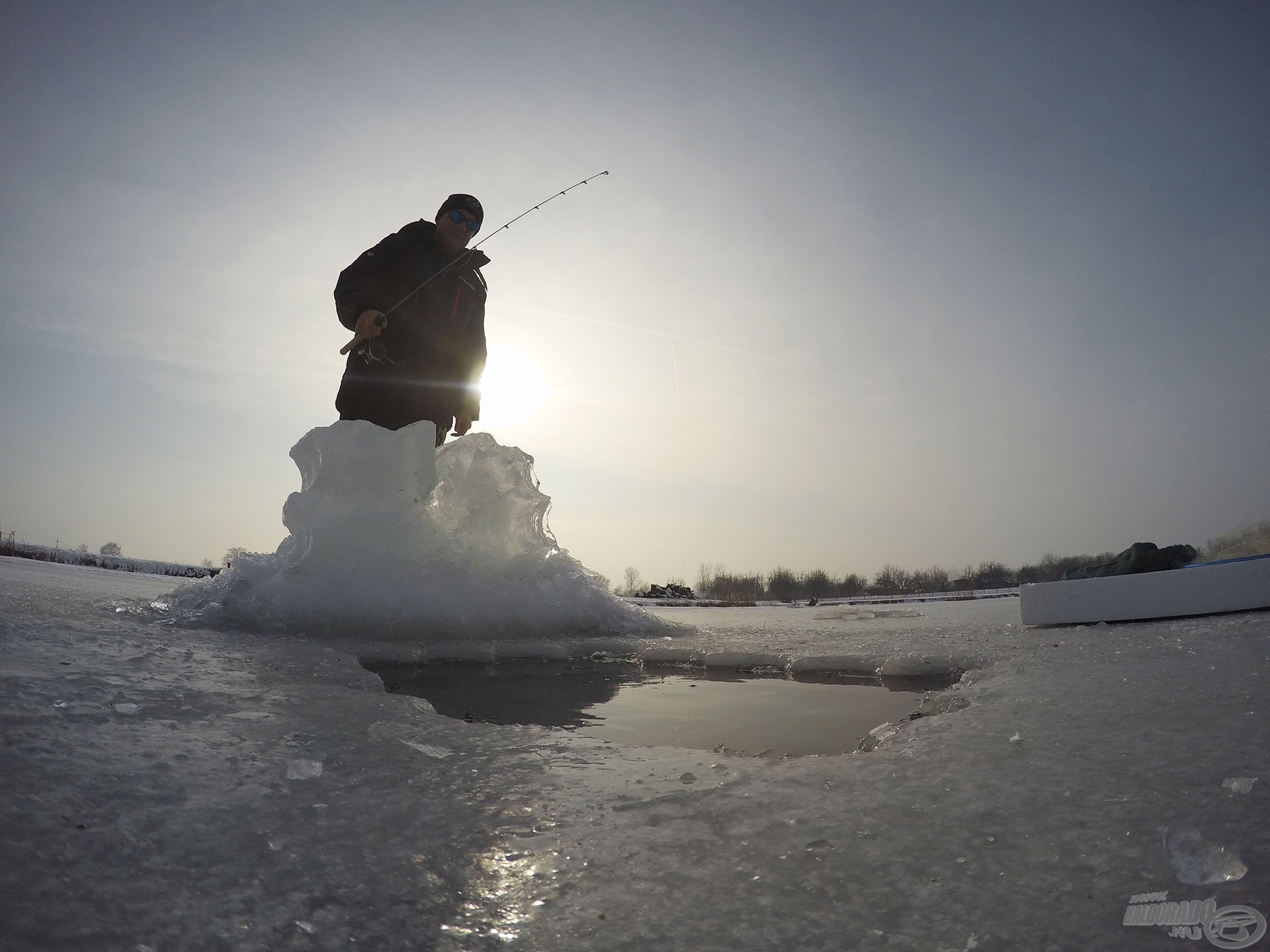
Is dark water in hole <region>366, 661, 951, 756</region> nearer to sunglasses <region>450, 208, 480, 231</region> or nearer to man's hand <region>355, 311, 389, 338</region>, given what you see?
man's hand <region>355, 311, 389, 338</region>

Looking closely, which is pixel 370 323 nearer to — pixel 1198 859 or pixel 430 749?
pixel 430 749

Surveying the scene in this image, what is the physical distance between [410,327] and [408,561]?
1.72 metres

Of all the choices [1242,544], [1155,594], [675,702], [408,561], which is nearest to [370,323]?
[408,561]

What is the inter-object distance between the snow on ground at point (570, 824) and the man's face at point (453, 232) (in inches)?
147

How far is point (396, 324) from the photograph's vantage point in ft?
15.3

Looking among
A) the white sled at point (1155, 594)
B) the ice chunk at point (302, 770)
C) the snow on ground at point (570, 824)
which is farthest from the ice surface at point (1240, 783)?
the white sled at point (1155, 594)

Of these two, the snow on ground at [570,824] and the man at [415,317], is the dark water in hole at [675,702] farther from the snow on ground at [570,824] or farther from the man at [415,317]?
the man at [415,317]

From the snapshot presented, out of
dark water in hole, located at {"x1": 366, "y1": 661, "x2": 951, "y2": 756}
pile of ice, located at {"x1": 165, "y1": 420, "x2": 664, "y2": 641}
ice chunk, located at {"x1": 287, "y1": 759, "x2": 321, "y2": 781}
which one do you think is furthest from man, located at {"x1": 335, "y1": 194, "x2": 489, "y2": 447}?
ice chunk, located at {"x1": 287, "y1": 759, "x2": 321, "y2": 781}

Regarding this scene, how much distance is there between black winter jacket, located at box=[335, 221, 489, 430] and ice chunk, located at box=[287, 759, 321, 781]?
368cm

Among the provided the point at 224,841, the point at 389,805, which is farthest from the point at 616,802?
the point at 224,841

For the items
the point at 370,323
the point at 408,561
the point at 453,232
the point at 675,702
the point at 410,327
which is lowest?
the point at 675,702

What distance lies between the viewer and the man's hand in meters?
4.29

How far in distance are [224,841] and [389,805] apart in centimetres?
25

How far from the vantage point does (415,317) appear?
475cm
